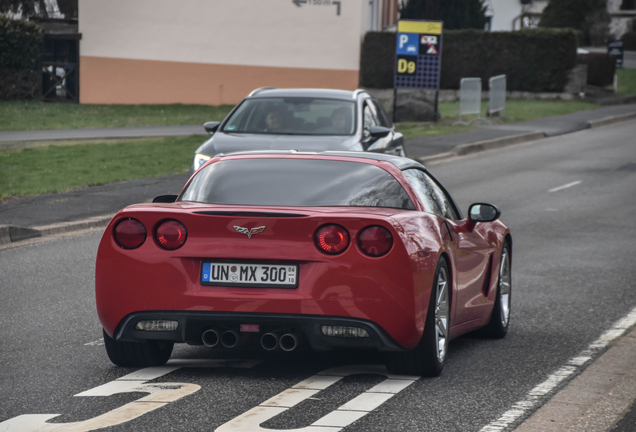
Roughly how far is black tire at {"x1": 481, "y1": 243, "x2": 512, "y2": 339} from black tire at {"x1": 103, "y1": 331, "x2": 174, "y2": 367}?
246cm

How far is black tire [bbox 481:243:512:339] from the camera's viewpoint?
742 centimetres

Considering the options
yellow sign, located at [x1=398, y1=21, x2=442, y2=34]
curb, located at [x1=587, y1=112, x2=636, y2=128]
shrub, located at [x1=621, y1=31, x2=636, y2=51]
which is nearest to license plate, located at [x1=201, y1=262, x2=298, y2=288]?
yellow sign, located at [x1=398, y1=21, x2=442, y2=34]

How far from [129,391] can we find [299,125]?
8637 mm

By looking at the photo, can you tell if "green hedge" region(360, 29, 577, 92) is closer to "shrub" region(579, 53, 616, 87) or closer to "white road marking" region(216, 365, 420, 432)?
"shrub" region(579, 53, 616, 87)

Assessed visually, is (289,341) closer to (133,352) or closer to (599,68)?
(133,352)

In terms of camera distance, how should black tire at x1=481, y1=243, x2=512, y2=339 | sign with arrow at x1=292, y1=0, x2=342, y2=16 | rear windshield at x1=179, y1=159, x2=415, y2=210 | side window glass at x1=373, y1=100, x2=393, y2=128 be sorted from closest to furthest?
rear windshield at x1=179, y1=159, x2=415, y2=210, black tire at x1=481, y1=243, x2=512, y2=339, side window glass at x1=373, y1=100, x2=393, y2=128, sign with arrow at x1=292, y1=0, x2=342, y2=16

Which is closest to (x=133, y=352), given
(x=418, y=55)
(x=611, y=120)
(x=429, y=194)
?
(x=429, y=194)

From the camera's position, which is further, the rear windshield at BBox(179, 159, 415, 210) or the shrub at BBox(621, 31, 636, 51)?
the shrub at BBox(621, 31, 636, 51)

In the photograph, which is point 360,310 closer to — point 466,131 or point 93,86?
point 466,131

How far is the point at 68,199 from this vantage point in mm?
15227

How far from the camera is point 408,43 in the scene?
31.2 m

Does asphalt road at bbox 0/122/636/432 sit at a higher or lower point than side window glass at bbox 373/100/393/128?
lower

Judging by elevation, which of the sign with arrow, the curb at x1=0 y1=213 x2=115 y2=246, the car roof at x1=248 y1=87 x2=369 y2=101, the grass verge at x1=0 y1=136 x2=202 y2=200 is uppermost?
the sign with arrow

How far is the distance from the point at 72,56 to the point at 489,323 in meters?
38.1
